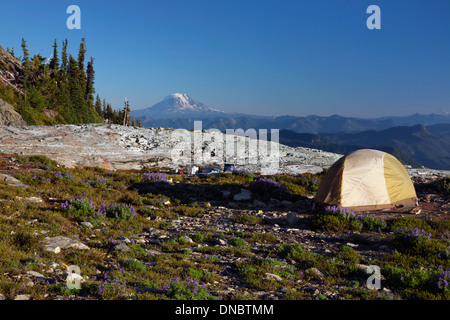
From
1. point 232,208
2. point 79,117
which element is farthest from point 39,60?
point 232,208

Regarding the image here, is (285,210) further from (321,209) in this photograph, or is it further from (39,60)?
(39,60)

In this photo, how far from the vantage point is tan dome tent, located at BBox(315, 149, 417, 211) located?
13469 millimetres

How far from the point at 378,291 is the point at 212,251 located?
14.9ft

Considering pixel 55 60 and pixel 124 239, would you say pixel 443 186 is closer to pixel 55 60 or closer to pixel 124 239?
pixel 124 239

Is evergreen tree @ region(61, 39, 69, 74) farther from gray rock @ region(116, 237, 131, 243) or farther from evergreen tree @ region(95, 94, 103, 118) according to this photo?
gray rock @ region(116, 237, 131, 243)

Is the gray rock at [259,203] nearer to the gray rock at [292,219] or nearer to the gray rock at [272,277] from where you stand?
the gray rock at [292,219]

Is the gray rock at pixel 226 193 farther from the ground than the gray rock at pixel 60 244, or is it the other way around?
the gray rock at pixel 60 244

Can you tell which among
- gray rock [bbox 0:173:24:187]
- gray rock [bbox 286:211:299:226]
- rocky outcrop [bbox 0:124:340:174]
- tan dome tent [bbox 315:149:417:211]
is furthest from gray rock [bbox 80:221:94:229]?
rocky outcrop [bbox 0:124:340:174]

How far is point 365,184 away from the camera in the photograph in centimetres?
1373

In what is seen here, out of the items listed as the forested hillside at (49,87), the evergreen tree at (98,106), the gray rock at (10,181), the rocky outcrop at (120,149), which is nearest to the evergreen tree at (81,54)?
the forested hillside at (49,87)

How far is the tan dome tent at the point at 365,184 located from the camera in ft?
44.2

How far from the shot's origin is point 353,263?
312 inches

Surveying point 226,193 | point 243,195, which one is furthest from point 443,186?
point 226,193

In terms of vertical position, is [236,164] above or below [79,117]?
below
